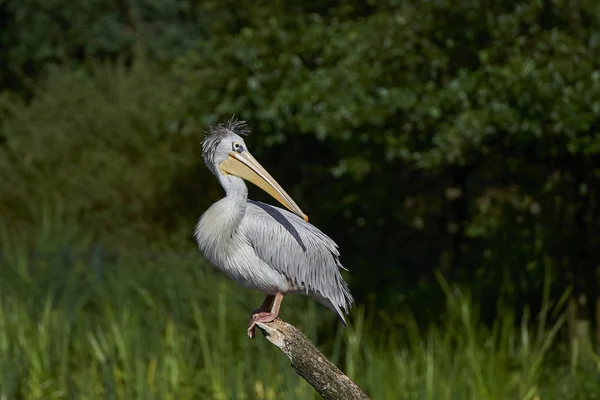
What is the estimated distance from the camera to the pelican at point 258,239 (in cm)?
399

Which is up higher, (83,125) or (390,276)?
(83,125)

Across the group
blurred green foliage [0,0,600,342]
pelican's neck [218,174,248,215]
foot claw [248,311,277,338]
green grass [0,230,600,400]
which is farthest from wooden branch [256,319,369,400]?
blurred green foliage [0,0,600,342]

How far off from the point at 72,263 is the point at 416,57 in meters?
5.61

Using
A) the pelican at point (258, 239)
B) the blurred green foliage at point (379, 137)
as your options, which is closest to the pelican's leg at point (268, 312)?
the pelican at point (258, 239)

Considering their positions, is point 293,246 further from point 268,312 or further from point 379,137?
point 379,137

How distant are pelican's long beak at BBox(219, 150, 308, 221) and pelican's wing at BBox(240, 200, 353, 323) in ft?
1.10

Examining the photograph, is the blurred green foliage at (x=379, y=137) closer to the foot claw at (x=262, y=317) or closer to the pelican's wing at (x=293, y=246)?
the pelican's wing at (x=293, y=246)

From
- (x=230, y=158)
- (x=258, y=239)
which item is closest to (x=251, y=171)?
(x=230, y=158)

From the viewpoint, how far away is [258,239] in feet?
14.1

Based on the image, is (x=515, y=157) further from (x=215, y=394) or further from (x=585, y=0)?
(x=215, y=394)

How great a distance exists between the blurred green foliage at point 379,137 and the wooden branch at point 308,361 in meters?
4.22

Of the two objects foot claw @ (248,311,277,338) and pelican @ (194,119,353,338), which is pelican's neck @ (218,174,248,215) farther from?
foot claw @ (248,311,277,338)

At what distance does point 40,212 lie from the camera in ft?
53.8

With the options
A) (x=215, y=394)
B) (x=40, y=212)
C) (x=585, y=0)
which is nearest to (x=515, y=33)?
(x=585, y=0)
